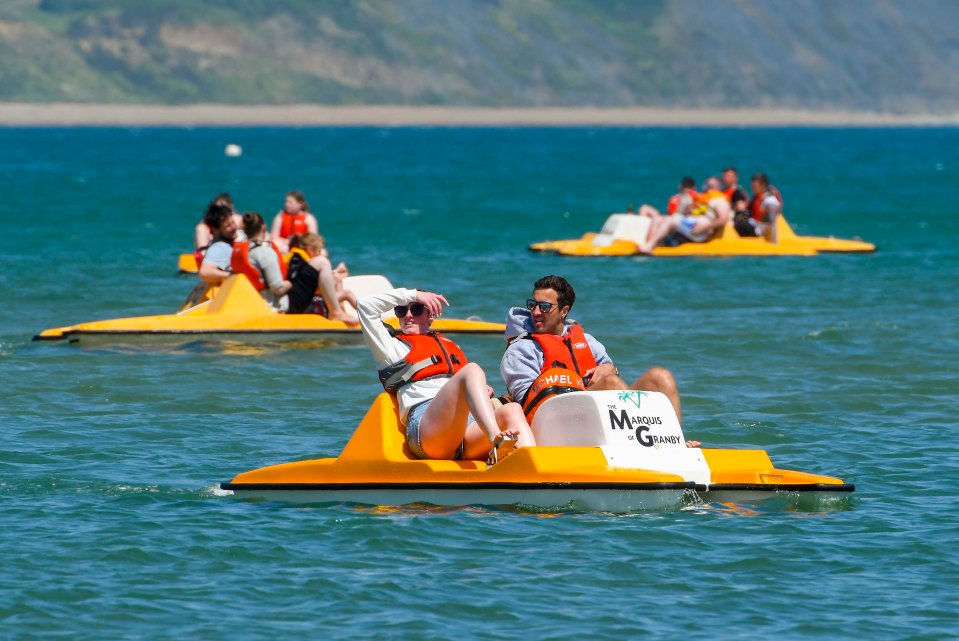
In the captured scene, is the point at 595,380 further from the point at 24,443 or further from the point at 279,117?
the point at 279,117

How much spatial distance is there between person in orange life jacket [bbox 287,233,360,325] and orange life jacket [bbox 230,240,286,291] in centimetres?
29

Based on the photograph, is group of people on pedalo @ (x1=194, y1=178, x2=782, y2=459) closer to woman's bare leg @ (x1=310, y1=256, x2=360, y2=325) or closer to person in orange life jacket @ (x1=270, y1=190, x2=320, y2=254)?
woman's bare leg @ (x1=310, y1=256, x2=360, y2=325)

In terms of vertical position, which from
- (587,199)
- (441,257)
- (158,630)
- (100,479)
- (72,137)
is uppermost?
(72,137)

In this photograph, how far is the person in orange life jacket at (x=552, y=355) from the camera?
34.0 ft

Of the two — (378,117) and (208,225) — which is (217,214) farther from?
(378,117)

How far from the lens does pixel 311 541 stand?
9.76m

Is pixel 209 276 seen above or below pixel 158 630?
above

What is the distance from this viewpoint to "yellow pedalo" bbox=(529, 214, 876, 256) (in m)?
28.1

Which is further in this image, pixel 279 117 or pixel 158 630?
pixel 279 117

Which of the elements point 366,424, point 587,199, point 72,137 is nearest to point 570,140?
point 72,137

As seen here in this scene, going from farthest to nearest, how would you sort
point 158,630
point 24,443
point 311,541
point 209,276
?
1. point 209,276
2. point 24,443
3. point 311,541
4. point 158,630

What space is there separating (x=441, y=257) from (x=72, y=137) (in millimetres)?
98155

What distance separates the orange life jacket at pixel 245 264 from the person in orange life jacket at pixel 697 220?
10784 millimetres

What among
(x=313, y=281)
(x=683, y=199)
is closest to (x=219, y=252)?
(x=313, y=281)
